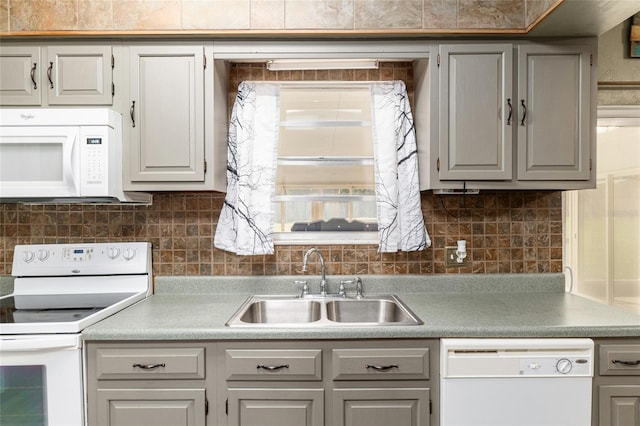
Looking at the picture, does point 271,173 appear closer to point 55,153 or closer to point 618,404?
point 55,153

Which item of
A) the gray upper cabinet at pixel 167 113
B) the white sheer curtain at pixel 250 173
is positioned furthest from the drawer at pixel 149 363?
the gray upper cabinet at pixel 167 113

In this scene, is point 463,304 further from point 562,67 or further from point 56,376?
point 56,376

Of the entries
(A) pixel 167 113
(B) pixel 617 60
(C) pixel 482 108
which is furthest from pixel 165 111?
(B) pixel 617 60

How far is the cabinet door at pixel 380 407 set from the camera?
5.04 feet

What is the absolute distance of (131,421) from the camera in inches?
60.2

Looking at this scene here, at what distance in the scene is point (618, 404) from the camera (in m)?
1.54

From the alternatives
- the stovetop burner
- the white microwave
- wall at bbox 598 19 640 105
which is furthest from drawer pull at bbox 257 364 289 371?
wall at bbox 598 19 640 105

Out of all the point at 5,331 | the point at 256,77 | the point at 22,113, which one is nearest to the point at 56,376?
the point at 5,331

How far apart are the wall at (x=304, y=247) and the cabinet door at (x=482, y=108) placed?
0.35 m

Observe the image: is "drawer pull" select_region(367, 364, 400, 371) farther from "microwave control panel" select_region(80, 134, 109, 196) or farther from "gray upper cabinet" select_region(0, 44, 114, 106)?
"gray upper cabinet" select_region(0, 44, 114, 106)

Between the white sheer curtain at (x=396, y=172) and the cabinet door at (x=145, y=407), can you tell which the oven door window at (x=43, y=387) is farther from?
the white sheer curtain at (x=396, y=172)

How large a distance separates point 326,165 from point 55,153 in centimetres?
132

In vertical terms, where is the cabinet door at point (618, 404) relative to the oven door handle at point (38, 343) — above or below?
below

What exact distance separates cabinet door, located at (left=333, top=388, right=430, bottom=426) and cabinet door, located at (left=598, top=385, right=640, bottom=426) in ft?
2.29
